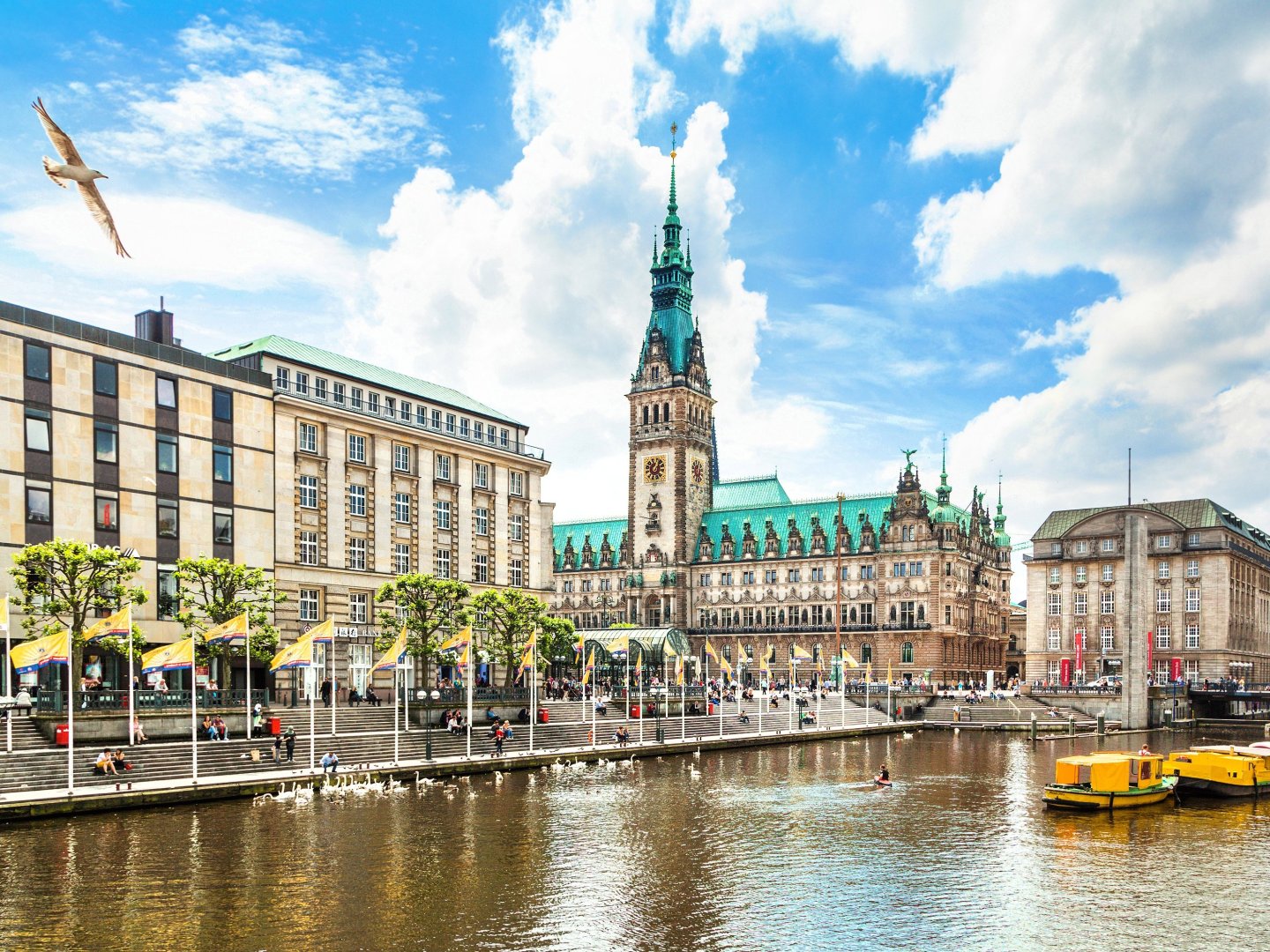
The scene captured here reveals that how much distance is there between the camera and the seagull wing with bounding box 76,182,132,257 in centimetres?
2945

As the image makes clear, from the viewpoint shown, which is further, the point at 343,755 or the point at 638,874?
the point at 343,755

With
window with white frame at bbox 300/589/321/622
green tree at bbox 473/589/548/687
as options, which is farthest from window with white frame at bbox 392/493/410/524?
green tree at bbox 473/589/548/687

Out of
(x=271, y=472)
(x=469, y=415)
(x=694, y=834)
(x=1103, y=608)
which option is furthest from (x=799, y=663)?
(x=694, y=834)

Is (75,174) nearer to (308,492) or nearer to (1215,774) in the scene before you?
(1215,774)

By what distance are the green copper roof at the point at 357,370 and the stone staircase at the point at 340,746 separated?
29.1 m

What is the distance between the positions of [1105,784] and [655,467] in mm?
143631

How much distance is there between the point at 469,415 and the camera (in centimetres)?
11056

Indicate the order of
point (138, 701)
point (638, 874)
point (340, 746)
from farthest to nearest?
1. point (340, 746)
2. point (138, 701)
3. point (638, 874)

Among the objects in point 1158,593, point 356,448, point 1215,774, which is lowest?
point 1215,774

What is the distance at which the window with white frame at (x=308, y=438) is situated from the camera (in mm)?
92750

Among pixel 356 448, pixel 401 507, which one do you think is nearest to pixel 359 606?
pixel 401 507

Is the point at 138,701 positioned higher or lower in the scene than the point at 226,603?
lower

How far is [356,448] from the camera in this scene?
9762 cm

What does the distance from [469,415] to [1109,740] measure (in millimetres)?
65342
